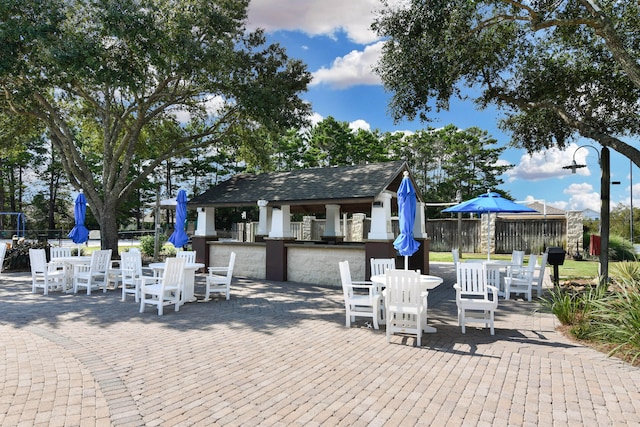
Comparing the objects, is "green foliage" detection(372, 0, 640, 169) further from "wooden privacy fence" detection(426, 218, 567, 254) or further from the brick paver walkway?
"wooden privacy fence" detection(426, 218, 567, 254)

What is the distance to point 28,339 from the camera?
591 centimetres

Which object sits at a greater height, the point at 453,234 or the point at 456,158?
the point at 456,158

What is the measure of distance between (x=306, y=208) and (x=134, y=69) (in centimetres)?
771

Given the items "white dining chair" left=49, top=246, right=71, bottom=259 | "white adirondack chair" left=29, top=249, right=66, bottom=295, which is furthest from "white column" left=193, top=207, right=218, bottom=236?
"white adirondack chair" left=29, top=249, right=66, bottom=295

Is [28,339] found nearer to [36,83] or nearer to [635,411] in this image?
[635,411]

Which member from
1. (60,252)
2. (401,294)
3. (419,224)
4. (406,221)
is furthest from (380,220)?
(60,252)

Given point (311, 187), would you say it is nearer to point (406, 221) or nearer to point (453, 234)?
point (406, 221)

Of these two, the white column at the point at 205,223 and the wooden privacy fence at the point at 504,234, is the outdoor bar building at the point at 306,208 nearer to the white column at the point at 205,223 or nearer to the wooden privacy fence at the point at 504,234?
the white column at the point at 205,223

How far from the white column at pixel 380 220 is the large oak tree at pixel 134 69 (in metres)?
5.63

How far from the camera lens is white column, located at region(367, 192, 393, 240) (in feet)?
36.6

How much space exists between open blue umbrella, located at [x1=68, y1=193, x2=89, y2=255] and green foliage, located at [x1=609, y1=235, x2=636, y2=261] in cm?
2087

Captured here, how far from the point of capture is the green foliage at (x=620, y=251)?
1742 cm

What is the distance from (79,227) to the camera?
12500mm

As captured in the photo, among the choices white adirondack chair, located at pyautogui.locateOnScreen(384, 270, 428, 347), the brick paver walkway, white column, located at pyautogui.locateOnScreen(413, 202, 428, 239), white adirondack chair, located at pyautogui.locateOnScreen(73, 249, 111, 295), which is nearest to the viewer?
→ the brick paver walkway
